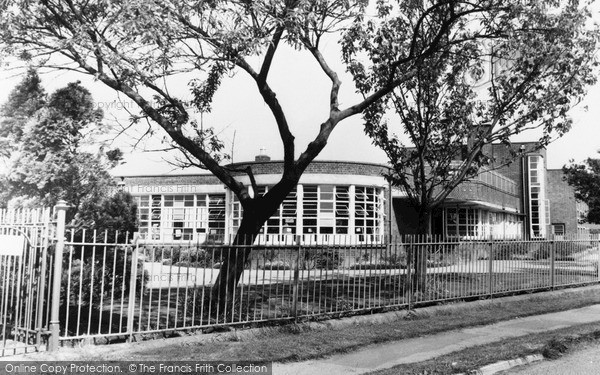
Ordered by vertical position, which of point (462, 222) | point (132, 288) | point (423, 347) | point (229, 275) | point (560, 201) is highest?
point (560, 201)

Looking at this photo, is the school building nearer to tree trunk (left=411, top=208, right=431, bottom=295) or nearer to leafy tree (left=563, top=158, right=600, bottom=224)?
leafy tree (left=563, top=158, right=600, bottom=224)

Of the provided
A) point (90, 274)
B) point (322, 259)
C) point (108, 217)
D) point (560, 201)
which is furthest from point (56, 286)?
point (560, 201)

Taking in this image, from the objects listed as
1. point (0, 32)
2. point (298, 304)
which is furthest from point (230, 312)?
Result: point (0, 32)

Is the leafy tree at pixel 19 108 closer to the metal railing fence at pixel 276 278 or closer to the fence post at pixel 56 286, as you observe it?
the metal railing fence at pixel 276 278

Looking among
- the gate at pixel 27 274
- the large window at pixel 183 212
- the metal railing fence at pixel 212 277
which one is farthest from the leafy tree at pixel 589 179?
the gate at pixel 27 274

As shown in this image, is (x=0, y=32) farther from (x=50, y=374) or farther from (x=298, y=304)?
(x=298, y=304)

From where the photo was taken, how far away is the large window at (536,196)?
45562 mm

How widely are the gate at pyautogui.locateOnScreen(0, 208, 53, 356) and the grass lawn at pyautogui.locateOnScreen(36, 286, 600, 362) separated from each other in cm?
50

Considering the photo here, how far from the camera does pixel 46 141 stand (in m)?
10.2

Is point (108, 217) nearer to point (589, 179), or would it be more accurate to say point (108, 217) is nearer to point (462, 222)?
point (589, 179)

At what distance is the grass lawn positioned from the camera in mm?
7270

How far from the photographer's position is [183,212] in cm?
3009

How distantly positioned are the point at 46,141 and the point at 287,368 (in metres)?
6.34

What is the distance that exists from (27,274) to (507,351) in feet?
22.4
